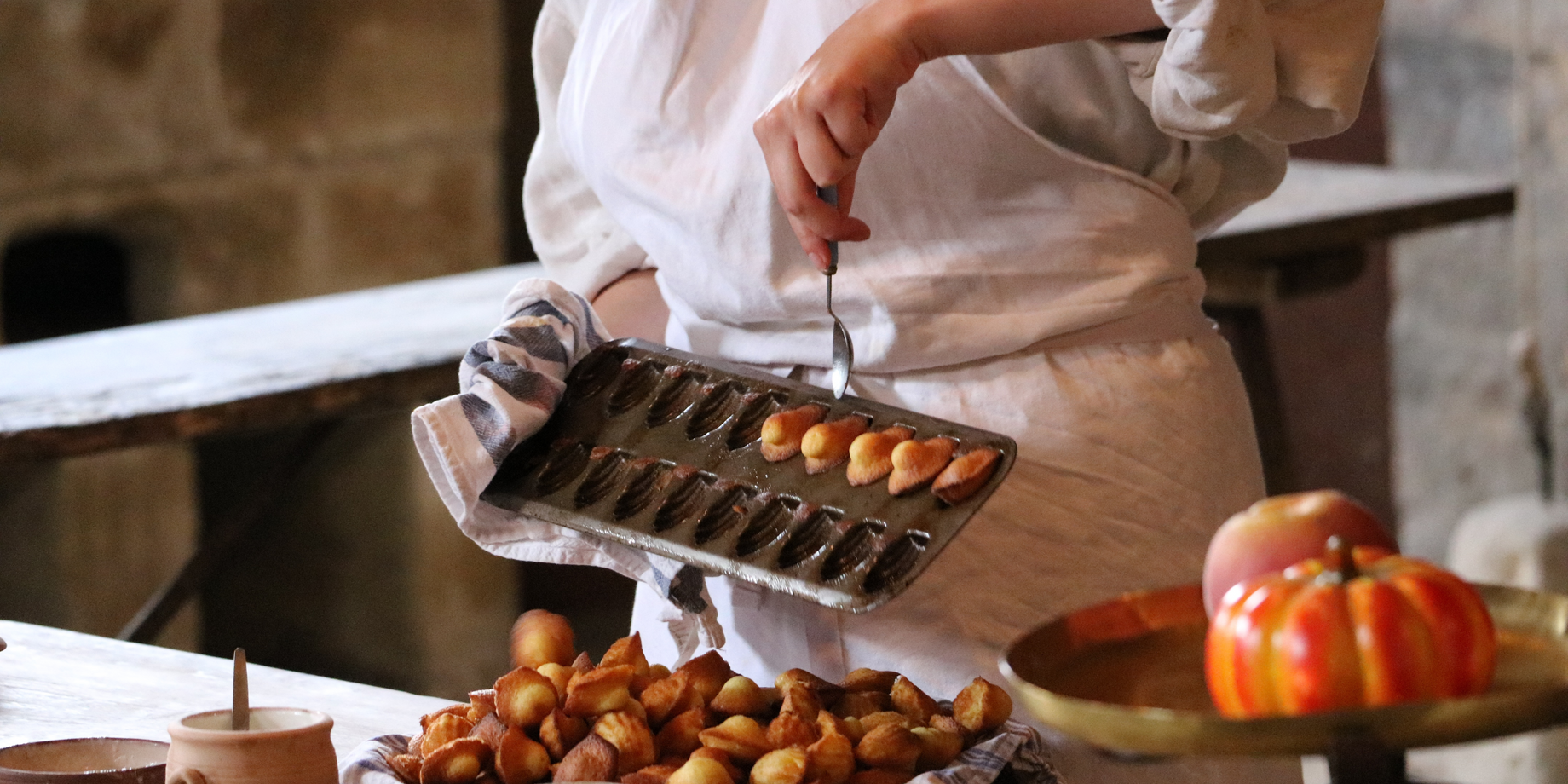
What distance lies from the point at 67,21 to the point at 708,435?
9.24 ft

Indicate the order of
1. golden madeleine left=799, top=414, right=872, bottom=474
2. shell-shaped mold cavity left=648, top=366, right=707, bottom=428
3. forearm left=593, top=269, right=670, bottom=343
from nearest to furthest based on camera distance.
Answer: golden madeleine left=799, top=414, right=872, bottom=474, shell-shaped mold cavity left=648, top=366, right=707, bottom=428, forearm left=593, top=269, right=670, bottom=343

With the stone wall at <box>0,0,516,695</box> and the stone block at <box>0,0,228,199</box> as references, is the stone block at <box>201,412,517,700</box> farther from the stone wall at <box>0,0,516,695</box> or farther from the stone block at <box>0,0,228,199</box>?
the stone block at <box>0,0,228,199</box>

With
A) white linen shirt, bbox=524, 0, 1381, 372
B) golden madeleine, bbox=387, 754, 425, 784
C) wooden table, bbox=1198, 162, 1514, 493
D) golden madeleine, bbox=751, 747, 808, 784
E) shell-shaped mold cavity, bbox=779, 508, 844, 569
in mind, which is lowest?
wooden table, bbox=1198, 162, 1514, 493

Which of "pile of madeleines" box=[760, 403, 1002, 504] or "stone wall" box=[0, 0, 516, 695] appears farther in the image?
"stone wall" box=[0, 0, 516, 695]

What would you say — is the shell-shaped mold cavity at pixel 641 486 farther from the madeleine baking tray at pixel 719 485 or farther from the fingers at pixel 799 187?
the fingers at pixel 799 187

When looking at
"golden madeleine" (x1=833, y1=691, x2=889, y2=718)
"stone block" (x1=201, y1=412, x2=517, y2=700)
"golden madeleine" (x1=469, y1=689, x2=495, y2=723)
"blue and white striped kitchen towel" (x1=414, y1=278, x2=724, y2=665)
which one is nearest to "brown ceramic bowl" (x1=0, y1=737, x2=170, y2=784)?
"golden madeleine" (x1=469, y1=689, x2=495, y2=723)

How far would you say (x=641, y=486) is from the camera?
1.16 m

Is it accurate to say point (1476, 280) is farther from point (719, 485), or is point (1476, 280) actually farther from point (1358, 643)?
point (1358, 643)

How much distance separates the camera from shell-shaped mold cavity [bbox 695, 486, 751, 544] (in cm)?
110

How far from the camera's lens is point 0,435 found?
6.48 feet

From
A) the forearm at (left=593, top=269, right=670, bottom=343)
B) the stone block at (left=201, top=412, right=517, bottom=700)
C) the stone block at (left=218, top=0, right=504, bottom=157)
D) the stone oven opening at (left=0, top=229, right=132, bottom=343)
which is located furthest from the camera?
the stone block at (left=201, top=412, right=517, bottom=700)

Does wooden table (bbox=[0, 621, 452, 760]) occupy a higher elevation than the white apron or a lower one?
lower

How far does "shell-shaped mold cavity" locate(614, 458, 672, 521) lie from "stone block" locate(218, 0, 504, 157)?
2933 millimetres

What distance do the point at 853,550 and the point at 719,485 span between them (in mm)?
128
